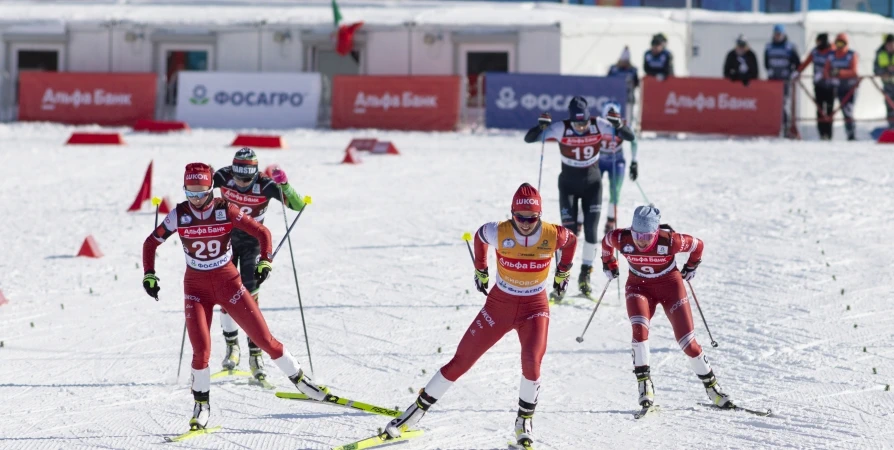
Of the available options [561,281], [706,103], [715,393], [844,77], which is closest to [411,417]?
[561,281]

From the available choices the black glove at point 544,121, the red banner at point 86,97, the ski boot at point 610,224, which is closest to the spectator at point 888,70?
the ski boot at point 610,224

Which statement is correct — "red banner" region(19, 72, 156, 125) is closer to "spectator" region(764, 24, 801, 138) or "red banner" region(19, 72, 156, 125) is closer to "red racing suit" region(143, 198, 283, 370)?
"spectator" region(764, 24, 801, 138)

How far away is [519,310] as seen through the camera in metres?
8.73

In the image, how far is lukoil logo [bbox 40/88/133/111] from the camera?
94.6ft

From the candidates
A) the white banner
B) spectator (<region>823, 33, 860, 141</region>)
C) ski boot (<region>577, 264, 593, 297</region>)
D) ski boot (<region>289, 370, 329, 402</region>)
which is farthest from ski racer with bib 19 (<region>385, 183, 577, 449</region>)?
the white banner

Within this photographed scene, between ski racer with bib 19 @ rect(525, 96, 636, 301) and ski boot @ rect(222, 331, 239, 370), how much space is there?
14.0 ft

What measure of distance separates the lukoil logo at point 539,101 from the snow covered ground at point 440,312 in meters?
3.90

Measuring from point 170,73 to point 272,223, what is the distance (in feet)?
54.3

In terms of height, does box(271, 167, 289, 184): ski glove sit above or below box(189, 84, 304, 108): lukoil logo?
below

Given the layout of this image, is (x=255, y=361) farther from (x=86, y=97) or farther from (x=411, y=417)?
(x=86, y=97)

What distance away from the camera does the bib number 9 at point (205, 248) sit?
9.20 metres

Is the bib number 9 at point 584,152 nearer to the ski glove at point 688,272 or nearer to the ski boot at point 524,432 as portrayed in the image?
the ski glove at point 688,272

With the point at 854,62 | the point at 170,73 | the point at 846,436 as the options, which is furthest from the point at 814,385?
the point at 170,73

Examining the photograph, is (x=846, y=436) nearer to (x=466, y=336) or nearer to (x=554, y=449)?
(x=554, y=449)
